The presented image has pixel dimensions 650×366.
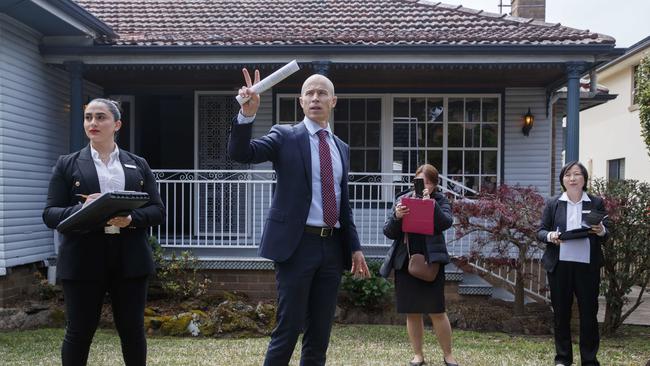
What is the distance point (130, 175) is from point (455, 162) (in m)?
7.12

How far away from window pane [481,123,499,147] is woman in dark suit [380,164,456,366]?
16.9ft

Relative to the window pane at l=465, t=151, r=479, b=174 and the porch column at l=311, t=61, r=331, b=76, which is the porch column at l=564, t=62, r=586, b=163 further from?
the porch column at l=311, t=61, r=331, b=76

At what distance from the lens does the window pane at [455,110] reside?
9.78 meters

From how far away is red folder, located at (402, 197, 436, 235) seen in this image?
461 centimetres

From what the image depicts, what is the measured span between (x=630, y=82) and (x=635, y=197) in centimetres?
1256

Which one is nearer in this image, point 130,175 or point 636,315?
point 130,175

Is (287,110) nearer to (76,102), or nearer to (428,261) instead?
(76,102)

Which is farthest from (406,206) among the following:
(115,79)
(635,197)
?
(115,79)

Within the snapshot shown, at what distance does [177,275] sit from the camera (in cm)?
779

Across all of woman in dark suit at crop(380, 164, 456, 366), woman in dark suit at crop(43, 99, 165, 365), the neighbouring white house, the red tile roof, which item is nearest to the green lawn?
woman in dark suit at crop(380, 164, 456, 366)

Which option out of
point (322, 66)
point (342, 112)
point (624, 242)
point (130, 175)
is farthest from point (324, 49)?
point (130, 175)

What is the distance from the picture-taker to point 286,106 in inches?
392

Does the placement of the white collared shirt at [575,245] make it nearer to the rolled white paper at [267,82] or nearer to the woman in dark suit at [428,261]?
the woman in dark suit at [428,261]

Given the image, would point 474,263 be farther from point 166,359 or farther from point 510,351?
point 166,359
